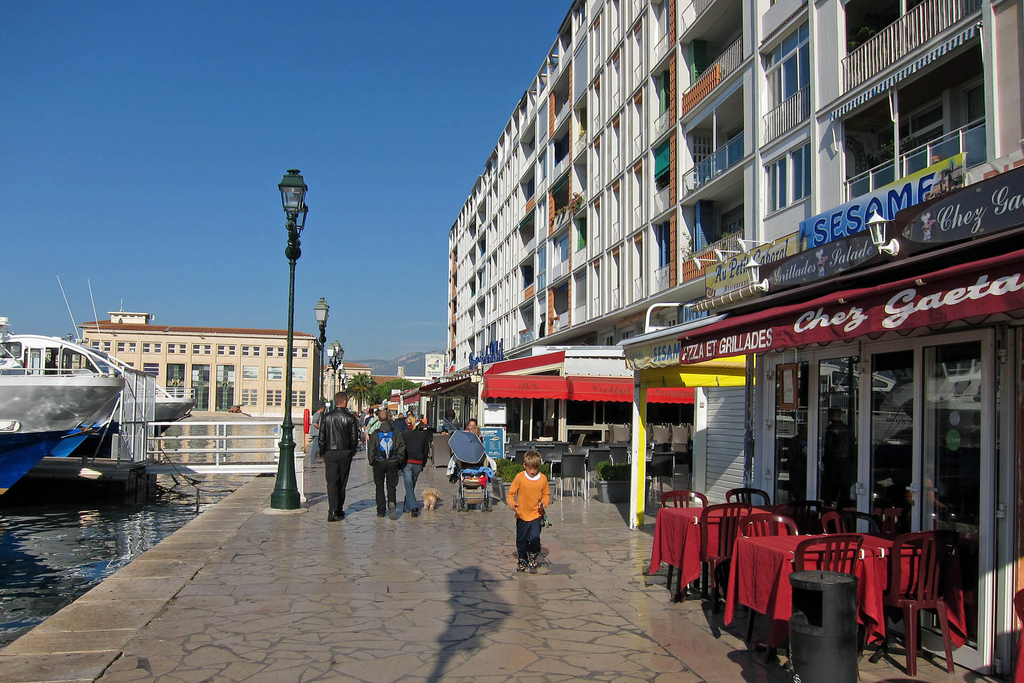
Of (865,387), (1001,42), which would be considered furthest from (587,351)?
(865,387)

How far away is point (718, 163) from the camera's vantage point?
21578mm

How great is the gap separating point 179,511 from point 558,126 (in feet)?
88.6

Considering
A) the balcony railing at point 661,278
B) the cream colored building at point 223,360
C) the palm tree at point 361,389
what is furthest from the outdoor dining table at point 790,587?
the palm tree at point 361,389

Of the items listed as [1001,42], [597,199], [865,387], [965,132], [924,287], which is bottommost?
[865,387]

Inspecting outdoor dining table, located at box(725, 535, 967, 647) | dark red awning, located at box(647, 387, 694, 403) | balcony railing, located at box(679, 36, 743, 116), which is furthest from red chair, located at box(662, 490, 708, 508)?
balcony railing, located at box(679, 36, 743, 116)

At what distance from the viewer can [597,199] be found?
3161cm

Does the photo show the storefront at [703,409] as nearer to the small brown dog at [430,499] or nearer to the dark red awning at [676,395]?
the small brown dog at [430,499]

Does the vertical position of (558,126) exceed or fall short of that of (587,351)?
it exceeds it

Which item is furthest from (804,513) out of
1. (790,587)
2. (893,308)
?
(893,308)

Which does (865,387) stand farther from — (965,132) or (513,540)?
(965,132)

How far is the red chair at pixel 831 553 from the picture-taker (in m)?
5.17

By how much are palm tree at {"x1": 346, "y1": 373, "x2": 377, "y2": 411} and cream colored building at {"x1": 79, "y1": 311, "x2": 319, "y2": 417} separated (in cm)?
1388

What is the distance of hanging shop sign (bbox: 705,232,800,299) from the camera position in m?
Result: 10.6

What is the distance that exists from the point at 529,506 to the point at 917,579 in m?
3.96
